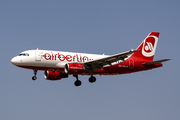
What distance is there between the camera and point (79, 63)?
1751 inches

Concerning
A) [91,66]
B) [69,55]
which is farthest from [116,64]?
[69,55]

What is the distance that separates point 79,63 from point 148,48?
1324 centimetres

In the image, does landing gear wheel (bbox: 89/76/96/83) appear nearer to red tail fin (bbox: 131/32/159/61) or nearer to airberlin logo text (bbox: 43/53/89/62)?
airberlin logo text (bbox: 43/53/89/62)

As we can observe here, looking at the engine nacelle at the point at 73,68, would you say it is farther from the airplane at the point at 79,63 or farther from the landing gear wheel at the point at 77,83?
the landing gear wheel at the point at 77,83

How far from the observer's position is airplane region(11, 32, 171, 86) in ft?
140

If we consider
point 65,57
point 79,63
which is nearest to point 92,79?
point 79,63

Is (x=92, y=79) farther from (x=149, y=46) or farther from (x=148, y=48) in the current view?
A: (x=149, y=46)

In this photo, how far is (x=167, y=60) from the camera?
43.5 m

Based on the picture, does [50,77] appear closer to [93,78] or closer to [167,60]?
[93,78]

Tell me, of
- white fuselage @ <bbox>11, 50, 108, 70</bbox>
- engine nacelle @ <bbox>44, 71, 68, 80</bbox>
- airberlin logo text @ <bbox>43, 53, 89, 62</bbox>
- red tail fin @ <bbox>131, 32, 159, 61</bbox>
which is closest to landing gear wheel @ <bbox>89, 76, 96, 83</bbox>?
airberlin logo text @ <bbox>43, 53, 89, 62</bbox>

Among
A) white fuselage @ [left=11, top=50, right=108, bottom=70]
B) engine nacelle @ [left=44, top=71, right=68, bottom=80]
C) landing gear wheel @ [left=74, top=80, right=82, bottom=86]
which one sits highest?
white fuselage @ [left=11, top=50, right=108, bottom=70]

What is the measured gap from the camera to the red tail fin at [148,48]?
50.1m

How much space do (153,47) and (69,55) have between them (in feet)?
50.4

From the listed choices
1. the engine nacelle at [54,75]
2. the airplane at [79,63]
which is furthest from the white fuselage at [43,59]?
the engine nacelle at [54,75]
